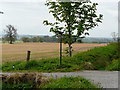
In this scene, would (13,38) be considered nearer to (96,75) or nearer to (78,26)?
(78,26)

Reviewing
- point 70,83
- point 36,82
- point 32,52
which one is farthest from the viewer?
point 32,52

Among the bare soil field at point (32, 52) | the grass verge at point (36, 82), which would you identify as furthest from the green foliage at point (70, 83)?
the bare soil field at point (32, 52)

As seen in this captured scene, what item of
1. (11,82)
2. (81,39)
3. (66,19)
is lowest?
(11,82)

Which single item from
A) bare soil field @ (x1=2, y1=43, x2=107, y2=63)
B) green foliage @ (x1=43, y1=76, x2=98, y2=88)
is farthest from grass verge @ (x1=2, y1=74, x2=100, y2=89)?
bare soil field @ (x1=2, y1=43, x2=107, y2=63)

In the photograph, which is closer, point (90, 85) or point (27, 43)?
point (90, 85)

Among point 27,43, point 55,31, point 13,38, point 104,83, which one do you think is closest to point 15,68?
point 55,31

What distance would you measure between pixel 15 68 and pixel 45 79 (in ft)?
17.7

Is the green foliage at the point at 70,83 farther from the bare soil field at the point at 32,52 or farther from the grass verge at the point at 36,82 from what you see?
the bare soil field at the point at 32,52

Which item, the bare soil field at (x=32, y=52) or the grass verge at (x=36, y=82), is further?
the bare soil field at (x=32, y=52)

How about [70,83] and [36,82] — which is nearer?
[70,83]

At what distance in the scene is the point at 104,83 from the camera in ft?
35.9

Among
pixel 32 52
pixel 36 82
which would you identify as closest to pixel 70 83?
pixel 36 82

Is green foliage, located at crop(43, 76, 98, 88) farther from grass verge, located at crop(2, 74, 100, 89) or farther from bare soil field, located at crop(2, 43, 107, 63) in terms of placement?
bare soil field, located at crop(2, 43, 107, 63)

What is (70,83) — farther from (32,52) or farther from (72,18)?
(32,52)
